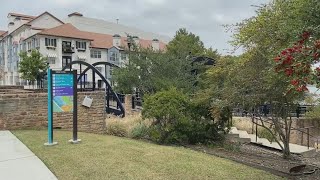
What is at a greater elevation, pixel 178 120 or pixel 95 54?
pixel 95 54

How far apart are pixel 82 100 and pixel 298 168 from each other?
7513 mm

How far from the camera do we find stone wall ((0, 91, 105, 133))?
12.2 meters

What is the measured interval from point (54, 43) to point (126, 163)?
4695 cm

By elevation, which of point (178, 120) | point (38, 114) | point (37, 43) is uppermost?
point (37, 43)

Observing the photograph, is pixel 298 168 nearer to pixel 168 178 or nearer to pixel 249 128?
pixel 168 178

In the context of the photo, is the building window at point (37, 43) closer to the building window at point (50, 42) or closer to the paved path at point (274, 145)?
the building window at point (50, 42)

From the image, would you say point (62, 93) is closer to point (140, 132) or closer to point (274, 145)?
point (140, 132)

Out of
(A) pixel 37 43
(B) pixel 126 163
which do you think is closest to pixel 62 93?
(B) pixel 126 163

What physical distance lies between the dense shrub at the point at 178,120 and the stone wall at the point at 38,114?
189cm

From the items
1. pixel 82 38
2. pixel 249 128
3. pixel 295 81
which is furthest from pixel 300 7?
pixel 82 38

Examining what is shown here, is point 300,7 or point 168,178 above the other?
point 300,7

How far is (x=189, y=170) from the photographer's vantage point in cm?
725

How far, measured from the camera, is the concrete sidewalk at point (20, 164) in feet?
21.6

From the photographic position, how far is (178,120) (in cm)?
1250
